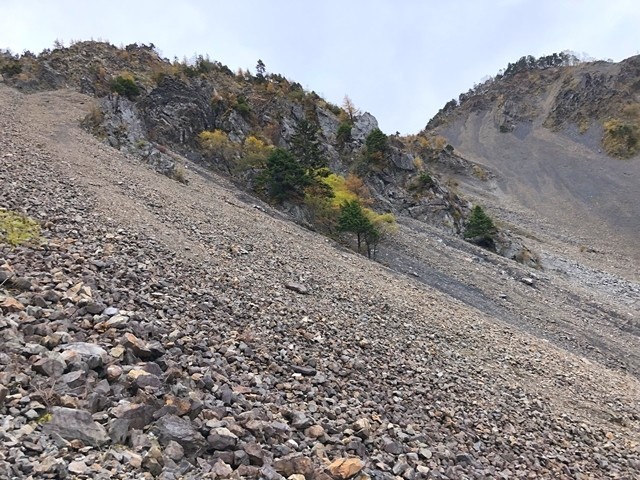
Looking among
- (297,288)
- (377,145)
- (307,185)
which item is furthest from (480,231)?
(297,288)

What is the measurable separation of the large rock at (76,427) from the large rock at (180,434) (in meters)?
0.47

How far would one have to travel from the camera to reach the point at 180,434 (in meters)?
4.27

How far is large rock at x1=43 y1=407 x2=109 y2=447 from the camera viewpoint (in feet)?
12.6

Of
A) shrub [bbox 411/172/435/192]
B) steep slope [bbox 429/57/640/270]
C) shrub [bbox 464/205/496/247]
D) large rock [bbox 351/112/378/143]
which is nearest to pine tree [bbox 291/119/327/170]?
shrub [bbox 411/172/435/192]

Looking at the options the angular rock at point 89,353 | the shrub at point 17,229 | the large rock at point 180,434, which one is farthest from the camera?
the shrub at point 17,229

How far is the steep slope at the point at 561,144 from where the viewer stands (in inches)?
2015

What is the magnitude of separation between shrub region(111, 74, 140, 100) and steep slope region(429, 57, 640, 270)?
3744 cm

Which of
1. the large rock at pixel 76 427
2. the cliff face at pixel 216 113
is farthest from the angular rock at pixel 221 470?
the cliff face at pixel 216 113

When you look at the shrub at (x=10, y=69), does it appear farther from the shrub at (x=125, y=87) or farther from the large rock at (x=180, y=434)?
the large rock at (x=180, y=434)

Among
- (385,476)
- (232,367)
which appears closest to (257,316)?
(232,367)

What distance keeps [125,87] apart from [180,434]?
3422 cm

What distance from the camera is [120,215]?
36.8ft

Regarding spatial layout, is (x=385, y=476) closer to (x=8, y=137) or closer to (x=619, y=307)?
(x=8, y=137)

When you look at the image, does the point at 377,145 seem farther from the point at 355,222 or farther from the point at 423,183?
the point at 355,222
